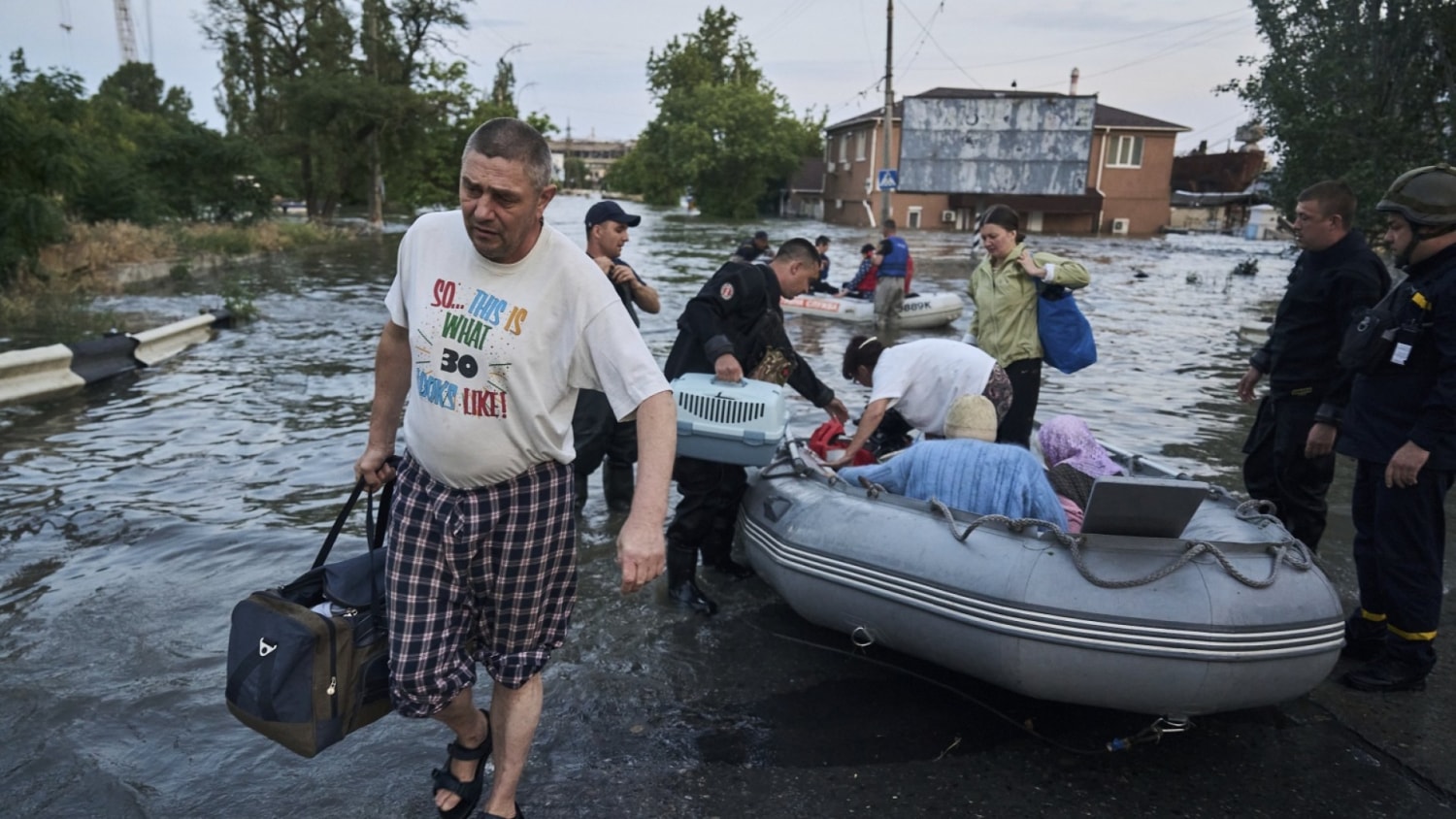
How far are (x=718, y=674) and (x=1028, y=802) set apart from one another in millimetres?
1334

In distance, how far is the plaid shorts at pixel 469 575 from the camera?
2.48 m

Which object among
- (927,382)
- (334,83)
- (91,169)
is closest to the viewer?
(927,382)

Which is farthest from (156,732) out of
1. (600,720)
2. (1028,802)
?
(1028,802)

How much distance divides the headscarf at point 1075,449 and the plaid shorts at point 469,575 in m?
2.57

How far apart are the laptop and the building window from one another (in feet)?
162

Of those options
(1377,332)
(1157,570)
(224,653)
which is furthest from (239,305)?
(1377,332)

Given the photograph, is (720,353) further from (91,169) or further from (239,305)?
(91,169)

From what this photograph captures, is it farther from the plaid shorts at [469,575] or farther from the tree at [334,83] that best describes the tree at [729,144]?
the plaid shorts at [469,575]

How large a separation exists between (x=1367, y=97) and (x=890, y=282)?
8.01 metres

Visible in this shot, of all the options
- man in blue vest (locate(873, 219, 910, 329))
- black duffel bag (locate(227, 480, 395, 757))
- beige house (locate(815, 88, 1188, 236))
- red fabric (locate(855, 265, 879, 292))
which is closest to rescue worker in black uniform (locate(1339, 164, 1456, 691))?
black duffel bag (locate(227, 480, 395, 757))

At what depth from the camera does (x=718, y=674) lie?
390 centimetres

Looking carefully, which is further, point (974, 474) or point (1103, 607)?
point (974, 474)

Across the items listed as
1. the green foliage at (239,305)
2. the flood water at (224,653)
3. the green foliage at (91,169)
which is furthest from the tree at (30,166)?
the flood water at (224,653)

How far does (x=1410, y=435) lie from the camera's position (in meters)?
3.46
